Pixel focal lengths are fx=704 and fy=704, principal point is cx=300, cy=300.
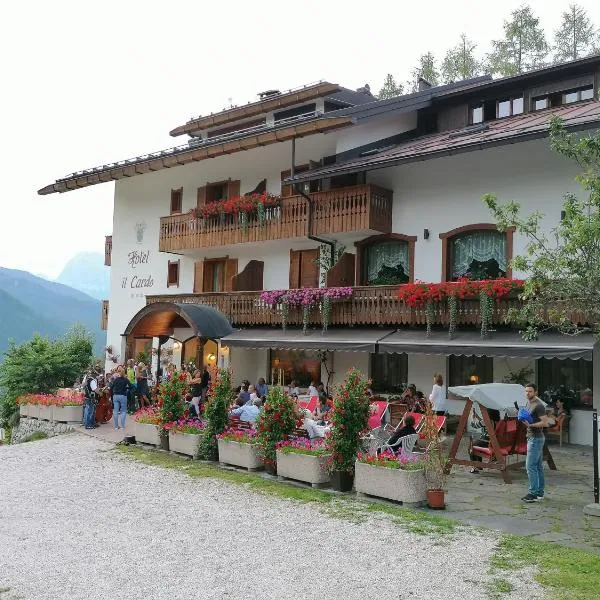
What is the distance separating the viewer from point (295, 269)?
22656 millimetres

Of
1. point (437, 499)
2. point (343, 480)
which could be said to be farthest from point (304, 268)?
point (437, 499)

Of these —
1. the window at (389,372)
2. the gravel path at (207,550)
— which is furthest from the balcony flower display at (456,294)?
the gravel path at (207,550)

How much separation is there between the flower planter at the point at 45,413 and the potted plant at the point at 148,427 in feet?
17.5

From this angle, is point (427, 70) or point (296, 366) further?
point (427, 70)

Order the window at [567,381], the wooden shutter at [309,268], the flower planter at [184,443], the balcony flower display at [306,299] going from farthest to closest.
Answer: the wooden shutter at [309,268] < the balcony flower display at [306,299] < the window at [567,381] < the flower planter at [184,443]

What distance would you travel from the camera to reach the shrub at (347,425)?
35.4ft

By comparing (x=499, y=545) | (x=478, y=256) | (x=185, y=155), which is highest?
(x=185, y=155)

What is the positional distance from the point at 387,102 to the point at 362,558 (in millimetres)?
16497

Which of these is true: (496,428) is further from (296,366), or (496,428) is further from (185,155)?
(185,155)

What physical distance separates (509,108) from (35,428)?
1700 cm

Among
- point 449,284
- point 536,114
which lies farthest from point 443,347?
point 536,114

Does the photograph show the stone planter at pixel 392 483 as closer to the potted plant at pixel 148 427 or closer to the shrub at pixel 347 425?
the shrub at pixel 347 425

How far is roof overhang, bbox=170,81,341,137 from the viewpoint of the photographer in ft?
77.5

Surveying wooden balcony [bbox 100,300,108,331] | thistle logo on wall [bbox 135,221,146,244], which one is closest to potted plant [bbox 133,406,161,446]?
thistle logo on wall [bbox 135,221,146,244]
